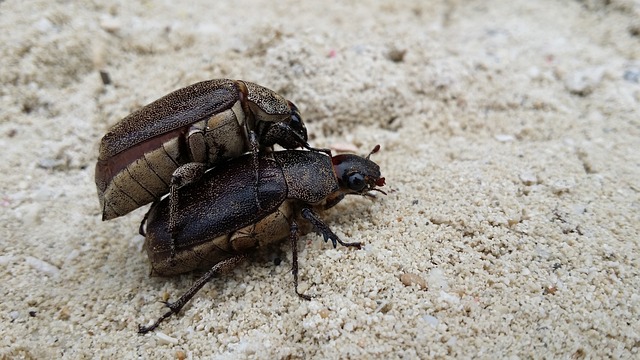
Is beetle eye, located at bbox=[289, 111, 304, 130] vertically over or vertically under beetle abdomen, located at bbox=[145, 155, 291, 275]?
over

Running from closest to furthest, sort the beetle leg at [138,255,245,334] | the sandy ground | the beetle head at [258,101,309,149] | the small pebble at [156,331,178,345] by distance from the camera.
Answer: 1. the sandy ground
2. the small pebble at [156,331,178,345]
3. the beetle leg at [138,255,245,334]
4. the beetle head at [258,101,309,149]

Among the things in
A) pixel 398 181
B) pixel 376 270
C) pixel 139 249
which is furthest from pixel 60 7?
pixel 376 270

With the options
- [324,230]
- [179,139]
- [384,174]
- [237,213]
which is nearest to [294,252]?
[324,230]

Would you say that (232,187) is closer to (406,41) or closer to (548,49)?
(406,41)

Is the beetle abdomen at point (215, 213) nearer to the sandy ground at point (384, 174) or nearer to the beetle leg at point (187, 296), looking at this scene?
the beetle leg at point (187, 296)

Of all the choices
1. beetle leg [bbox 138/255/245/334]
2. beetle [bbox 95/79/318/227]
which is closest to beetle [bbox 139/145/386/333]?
beetle leg [bbox 138/255/245/334]

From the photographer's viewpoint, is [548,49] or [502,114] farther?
[548,49]

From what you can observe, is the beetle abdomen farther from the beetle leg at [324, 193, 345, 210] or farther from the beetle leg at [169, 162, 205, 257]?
the beetle leg at [324, 193, 345, 210]
